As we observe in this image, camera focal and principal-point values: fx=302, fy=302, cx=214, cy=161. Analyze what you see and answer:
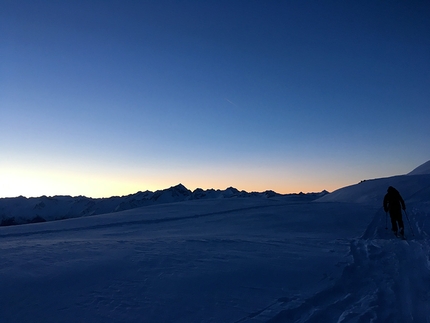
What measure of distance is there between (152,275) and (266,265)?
99.2 inches

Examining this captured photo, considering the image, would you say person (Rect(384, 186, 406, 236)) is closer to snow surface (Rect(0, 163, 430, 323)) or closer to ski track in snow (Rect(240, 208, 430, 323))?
snow surface (Rect(0, 163, 430, 323))

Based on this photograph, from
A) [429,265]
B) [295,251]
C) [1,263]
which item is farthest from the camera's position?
[295,251]

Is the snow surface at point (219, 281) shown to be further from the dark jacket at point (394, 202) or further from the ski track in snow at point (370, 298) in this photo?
the dark jacket at point (394, 202)

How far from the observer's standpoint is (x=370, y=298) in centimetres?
504

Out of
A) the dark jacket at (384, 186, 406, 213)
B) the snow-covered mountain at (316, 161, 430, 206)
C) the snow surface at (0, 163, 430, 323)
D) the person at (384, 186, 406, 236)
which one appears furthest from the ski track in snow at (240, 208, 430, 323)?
the snow-covered mountain at (316, 161, 430, 206)

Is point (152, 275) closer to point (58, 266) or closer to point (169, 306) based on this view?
point (169, 306)

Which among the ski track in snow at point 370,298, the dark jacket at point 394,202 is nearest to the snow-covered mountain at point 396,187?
the dark jacket at point 394,202

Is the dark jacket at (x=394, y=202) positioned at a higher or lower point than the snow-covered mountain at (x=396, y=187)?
lower

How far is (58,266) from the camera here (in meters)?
7.11

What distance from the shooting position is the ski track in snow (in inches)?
173

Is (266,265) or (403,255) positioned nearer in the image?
(266,265)

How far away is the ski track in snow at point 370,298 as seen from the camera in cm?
439

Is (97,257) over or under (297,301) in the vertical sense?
over

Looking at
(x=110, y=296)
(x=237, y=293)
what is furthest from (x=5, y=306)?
(x=237, y=293)
